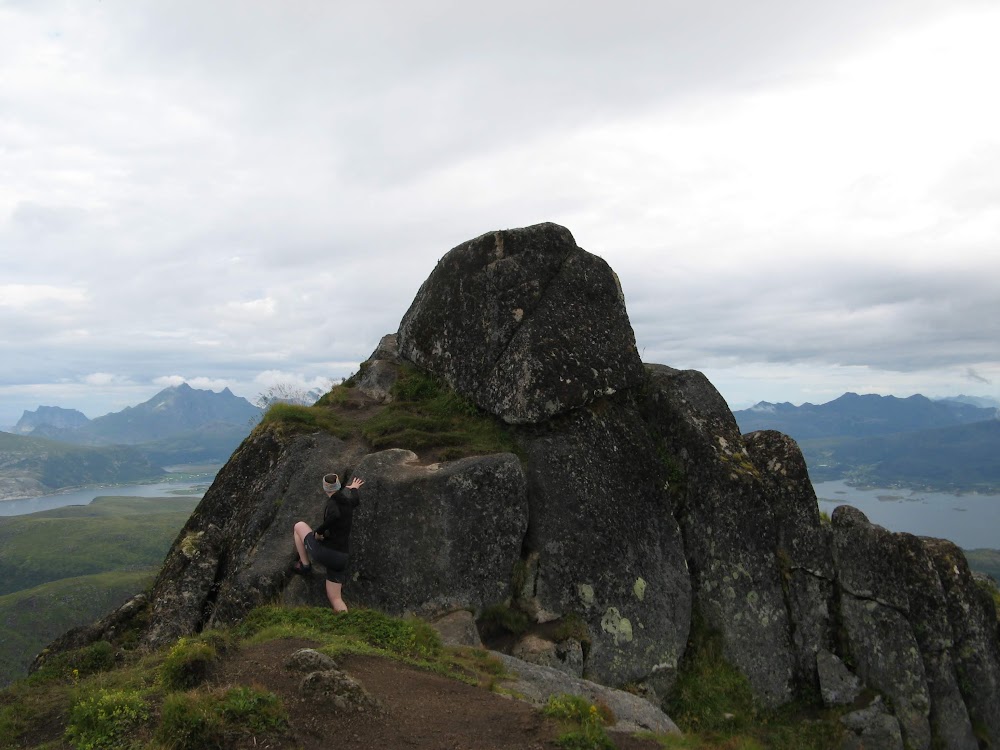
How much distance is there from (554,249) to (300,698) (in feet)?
63.4

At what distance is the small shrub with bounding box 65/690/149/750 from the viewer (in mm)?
9516

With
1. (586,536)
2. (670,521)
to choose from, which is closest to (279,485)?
(586,536)

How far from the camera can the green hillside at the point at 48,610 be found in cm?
15738

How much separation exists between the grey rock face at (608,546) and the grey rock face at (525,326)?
4.74 ft

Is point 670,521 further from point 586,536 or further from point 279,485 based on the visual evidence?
point 279,485

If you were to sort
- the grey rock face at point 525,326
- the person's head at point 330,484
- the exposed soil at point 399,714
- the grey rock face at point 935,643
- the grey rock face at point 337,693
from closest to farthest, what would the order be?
1. the exposed soil at point 399,714
2. the grey rock face at point 337,693
3. the person's head at point 330,484
4. the grey rock face at point 935,643
5. the grey rock face at point 525,326

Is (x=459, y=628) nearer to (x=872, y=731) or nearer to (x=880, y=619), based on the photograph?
(x=872, y=731)

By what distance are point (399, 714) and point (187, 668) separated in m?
Result: 3.72

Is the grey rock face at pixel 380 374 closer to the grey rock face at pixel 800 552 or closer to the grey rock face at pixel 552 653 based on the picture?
the grey rock face at pixel 552 653

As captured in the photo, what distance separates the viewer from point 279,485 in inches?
840

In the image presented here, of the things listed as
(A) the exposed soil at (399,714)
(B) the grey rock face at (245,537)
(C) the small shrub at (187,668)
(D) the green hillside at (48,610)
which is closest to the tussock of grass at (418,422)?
(B) the grey rock face at (245,537)

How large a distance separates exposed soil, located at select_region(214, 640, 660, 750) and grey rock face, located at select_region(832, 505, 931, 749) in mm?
14212

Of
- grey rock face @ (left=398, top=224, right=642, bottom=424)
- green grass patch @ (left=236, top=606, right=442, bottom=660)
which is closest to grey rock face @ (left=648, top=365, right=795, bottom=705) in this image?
grey rock face @ (left=398, top=224, right=642, bottom=424)

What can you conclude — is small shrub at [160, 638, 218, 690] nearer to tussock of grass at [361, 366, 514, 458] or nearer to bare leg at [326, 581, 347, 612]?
bare leg at [326, 581, 347, 612]
